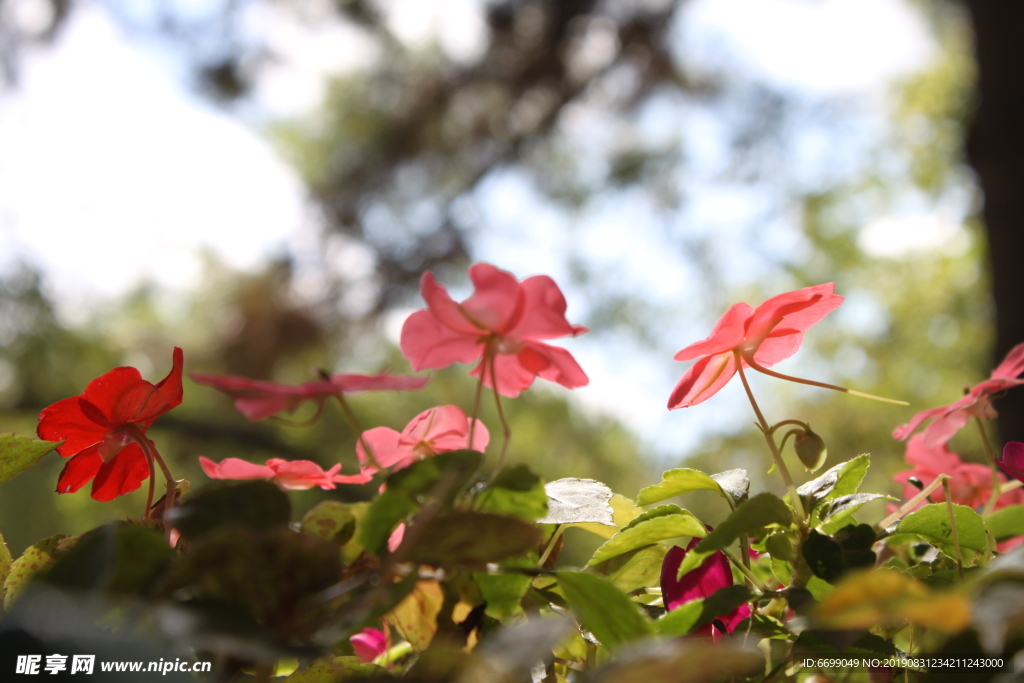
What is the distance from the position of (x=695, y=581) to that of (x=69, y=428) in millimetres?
205

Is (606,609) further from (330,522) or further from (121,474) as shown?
(121,474)

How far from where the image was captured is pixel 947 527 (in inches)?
8.1

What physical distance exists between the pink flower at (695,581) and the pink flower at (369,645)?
121mm

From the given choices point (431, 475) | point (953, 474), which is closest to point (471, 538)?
point (431, 475)

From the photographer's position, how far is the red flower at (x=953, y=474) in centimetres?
31

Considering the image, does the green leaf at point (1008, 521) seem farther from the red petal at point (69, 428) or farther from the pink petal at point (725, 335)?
the red petal at point (69, 428)

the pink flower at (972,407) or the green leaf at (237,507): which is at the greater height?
the green leaf at (237,507)

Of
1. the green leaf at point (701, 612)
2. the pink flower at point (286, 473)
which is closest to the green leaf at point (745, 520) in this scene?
the green leaf at point (701, 612)

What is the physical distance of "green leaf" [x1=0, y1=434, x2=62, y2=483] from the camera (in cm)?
21

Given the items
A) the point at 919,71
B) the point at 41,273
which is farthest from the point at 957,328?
the point at 41,273

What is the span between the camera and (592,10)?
3.16 metres

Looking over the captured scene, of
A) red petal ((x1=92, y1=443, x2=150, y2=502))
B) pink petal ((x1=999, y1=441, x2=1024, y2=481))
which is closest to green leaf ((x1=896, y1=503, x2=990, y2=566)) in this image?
pink petal ((x1=999, y1=441, x2=1024, y2=481))

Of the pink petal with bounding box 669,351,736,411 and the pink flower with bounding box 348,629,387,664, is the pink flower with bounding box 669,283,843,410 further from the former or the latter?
the pink flower with bounding box 348,629,387,664

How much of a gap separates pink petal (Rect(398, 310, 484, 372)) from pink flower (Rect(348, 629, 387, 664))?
0.13m
